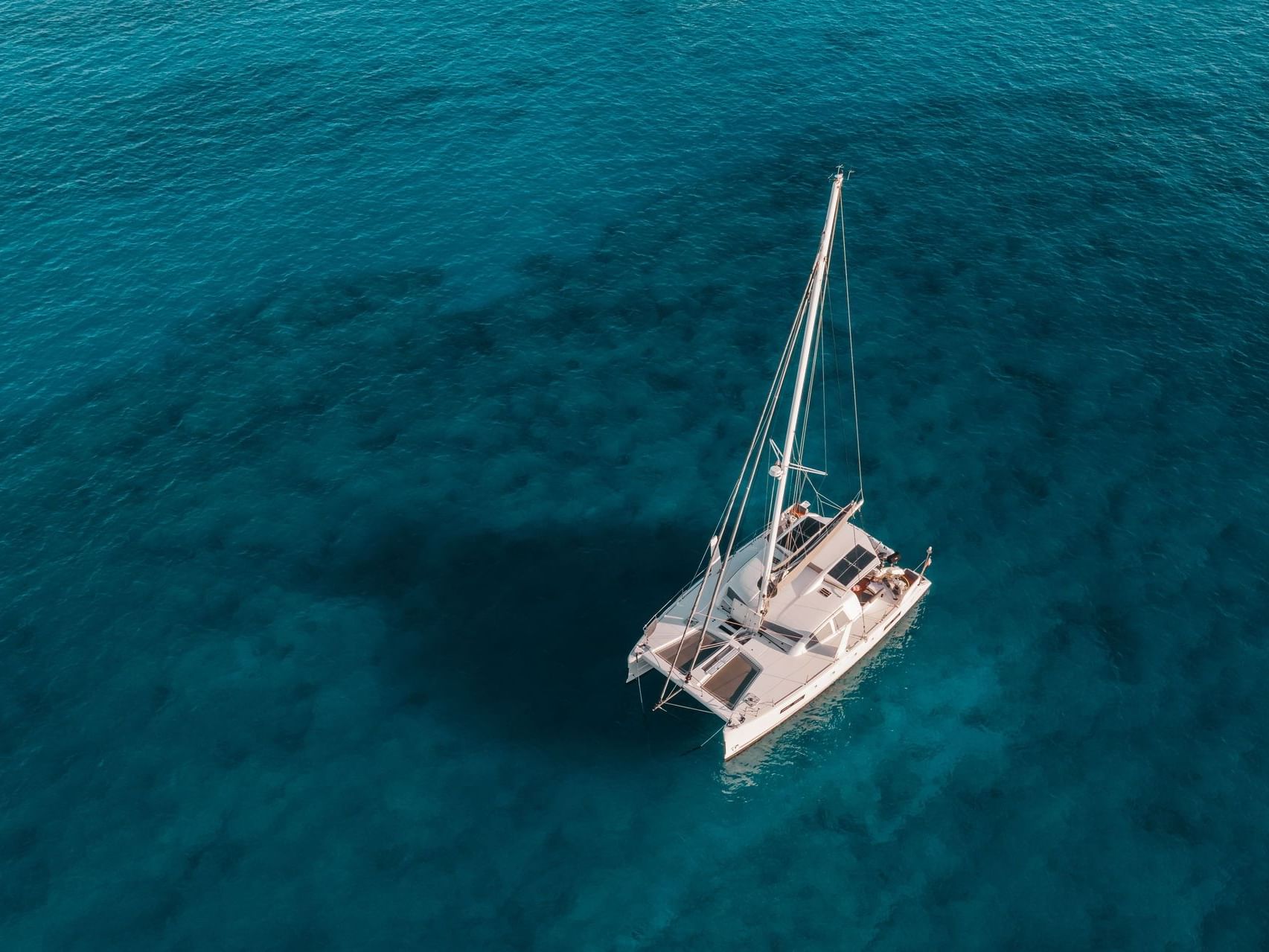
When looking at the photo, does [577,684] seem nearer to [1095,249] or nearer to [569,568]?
[569,568]

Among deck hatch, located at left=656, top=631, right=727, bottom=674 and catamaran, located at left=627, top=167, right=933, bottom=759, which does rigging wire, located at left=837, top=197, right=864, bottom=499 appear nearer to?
catamaran, located at left=627, top=167, right=933, bottom=759

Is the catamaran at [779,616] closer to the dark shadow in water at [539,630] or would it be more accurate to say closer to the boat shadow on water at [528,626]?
the dark shadow in water at [539,630]

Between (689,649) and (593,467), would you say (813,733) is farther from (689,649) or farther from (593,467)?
(593,467)

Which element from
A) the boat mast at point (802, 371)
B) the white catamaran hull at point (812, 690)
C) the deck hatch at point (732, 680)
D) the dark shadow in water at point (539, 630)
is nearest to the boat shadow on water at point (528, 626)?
the dark shadow in water at point (539, 630)

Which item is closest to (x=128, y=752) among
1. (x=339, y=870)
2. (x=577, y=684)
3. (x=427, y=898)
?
(x=339, y=870)

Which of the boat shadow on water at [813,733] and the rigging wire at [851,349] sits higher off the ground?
the rigging wire at [851,349]

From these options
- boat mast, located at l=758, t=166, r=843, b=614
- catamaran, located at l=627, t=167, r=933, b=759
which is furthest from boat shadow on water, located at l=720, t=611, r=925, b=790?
boat mast, located at l=758, t=166, r=843, b=614
